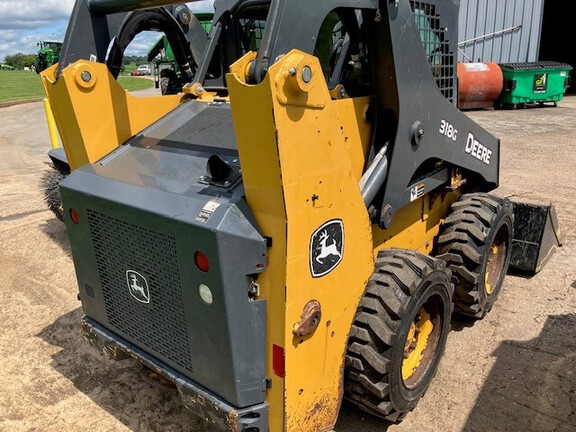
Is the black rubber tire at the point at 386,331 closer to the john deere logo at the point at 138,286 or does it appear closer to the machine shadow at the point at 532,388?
the machine shadow at the point at 532,388

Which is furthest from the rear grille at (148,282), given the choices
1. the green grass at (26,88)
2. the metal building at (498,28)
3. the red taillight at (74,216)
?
the green grass at (26,88)

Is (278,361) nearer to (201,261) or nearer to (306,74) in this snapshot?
(201,261)

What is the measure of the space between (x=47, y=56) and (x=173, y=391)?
1951cm

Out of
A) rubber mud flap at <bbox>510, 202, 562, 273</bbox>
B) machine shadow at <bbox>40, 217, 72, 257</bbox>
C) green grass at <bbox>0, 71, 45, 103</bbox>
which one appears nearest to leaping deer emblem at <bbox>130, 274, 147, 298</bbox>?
machine shadow at <bbox>40, 217, 72, 257</bbox>

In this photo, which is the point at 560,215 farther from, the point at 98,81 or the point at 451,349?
the point at 98,81

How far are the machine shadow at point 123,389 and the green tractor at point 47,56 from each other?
14.7 metres

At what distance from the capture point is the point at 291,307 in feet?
7.11

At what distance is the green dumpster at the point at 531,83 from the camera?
15.5 meters

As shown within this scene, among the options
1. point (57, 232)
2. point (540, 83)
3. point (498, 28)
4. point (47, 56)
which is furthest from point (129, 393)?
point (47, 56)

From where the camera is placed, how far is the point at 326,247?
229cm

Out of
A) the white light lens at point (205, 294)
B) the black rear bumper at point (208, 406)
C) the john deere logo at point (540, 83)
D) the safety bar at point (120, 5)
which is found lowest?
the john deere logo at point (540, 83)

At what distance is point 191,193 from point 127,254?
0.50 meters

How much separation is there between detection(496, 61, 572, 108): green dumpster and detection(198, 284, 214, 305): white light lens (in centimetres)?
1566

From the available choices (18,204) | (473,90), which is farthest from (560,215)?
(473,90)
